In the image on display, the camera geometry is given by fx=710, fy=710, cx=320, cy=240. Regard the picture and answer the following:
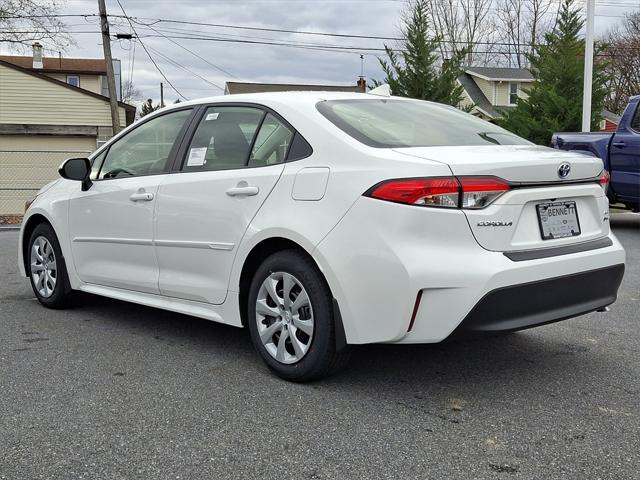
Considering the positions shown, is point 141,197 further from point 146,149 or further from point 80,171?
point 80,171

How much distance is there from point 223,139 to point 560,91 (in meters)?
16.5

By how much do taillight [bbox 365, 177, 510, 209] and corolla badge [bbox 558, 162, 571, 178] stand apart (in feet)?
1.57

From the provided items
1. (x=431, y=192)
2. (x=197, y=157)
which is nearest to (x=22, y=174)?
(x=197, y=157)

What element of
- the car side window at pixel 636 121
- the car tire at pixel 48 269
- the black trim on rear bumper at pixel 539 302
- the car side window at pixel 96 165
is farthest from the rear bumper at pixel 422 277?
the car side window at pixel 636 121

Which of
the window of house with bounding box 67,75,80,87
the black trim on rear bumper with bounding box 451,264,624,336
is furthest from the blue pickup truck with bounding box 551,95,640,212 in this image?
the window of house with bounding box 67,75,80,87

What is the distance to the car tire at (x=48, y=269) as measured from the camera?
18.3ft

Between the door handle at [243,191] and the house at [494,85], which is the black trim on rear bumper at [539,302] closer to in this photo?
the door handle at [243,191]

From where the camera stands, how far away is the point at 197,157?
4.45 meters

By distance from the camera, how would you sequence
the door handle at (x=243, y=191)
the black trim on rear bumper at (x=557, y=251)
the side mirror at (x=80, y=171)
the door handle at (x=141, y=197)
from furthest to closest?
the side mirror at (x=80, y=171) → the door handle at (x=141, y=197) → the door handle at (x=243, y=191) → the black trim on rear bumper at (x=557, y=251)

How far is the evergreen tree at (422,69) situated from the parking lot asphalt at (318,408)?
15314 mm

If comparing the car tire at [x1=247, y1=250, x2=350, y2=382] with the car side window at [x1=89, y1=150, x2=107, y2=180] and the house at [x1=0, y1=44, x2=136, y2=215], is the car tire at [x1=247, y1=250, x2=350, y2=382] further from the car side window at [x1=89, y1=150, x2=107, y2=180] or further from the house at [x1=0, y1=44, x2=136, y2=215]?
the house at [x1=0, y1=44, x2=136, y2=215]

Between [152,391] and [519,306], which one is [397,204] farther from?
[152,391]

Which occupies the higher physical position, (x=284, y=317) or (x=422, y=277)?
(x=422, y=277)

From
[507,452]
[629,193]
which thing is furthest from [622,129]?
[507,452]
